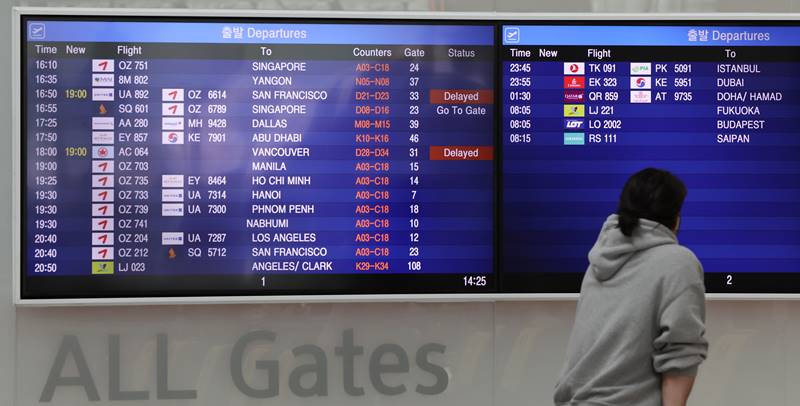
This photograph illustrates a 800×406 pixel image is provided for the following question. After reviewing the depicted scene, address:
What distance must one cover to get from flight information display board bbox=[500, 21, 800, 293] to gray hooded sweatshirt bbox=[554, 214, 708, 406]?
4.58ft

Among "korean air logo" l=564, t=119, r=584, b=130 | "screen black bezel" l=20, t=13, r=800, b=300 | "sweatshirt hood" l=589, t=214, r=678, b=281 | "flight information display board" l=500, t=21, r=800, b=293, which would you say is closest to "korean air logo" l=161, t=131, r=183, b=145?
"screen black bezel" l=20, t=13, r=800, b=300

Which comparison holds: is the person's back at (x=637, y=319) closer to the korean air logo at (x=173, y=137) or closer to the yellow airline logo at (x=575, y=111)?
the yellow airline logo at (x=575, y=111)

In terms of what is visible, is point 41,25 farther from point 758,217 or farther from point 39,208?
point 758,217

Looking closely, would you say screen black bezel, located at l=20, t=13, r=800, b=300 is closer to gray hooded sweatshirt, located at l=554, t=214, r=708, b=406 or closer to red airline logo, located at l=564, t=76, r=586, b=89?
red airline logo, located at l=564, t=76, r=586, b=89

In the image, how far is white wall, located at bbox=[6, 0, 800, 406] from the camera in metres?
4.21

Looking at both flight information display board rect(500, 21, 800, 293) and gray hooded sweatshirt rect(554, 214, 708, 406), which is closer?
gray hooded sweatshirt rect(554, 214, 708, 406)

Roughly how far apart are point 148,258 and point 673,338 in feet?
7.73

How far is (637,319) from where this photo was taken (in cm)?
271

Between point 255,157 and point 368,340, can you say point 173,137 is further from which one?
point 368,340

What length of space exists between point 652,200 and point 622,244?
0.15 metres

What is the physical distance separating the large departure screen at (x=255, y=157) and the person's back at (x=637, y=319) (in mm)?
1433

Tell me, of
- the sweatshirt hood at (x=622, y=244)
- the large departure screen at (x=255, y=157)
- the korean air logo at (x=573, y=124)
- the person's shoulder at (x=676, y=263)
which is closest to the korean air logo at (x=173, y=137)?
the large departure screen at (x=255, y=157)

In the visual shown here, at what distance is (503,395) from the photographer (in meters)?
4.34

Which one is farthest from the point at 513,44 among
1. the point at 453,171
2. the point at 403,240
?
→ the point at 403,240
